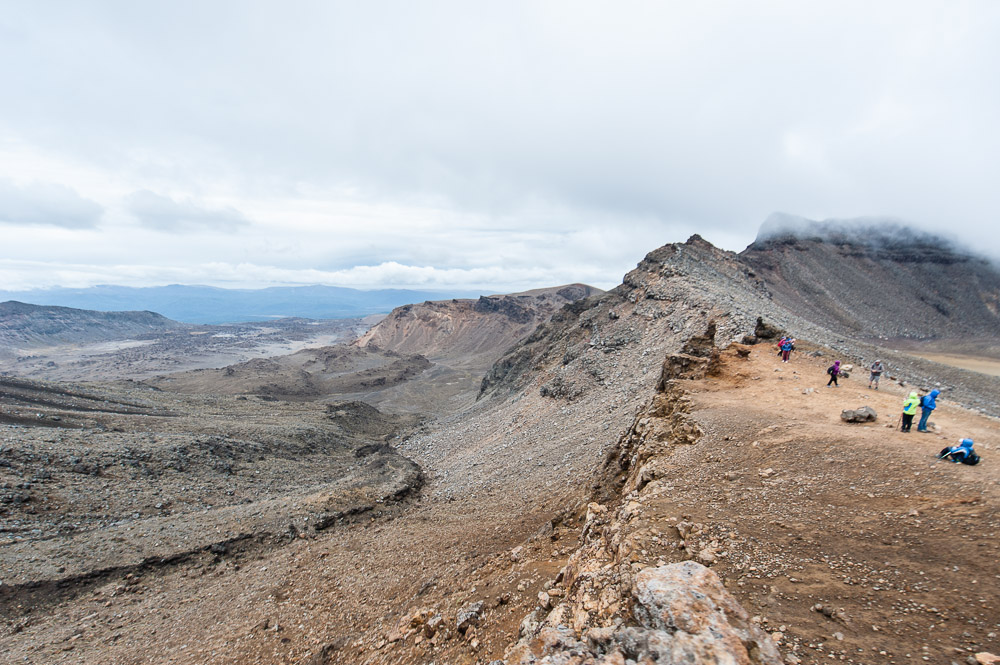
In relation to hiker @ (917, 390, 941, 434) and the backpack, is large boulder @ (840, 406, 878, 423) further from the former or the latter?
the backpack

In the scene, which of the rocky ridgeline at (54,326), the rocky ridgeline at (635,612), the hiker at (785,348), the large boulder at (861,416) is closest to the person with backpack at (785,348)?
the hiker at (785,348)

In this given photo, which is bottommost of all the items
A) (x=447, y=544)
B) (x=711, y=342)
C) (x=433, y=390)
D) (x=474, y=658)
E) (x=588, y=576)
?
(x=433, y=390)

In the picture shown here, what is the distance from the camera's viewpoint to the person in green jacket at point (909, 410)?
812cm

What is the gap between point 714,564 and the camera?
534 centimetres

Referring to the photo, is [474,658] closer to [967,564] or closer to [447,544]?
[967,564]

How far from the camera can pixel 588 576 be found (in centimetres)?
583

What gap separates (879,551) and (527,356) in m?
39.6

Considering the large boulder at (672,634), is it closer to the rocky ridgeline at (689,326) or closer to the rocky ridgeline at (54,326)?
the rocky ridgeline at (689,326)

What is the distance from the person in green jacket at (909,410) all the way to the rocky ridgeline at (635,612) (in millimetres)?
4972

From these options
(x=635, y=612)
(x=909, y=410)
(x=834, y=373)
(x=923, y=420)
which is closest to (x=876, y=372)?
(x=834, y=373)

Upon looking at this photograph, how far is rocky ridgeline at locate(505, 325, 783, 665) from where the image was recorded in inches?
164

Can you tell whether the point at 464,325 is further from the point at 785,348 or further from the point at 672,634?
the point at 672,634

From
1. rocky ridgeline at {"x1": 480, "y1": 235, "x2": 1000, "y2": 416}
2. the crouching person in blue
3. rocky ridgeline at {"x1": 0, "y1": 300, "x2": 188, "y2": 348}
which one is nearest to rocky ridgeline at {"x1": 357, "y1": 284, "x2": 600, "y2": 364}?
rocky ridgeline at {"x1": 480, "y1": 235, "x2": 1000, "y2": 416}

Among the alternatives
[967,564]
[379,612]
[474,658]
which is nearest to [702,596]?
[967,564]
